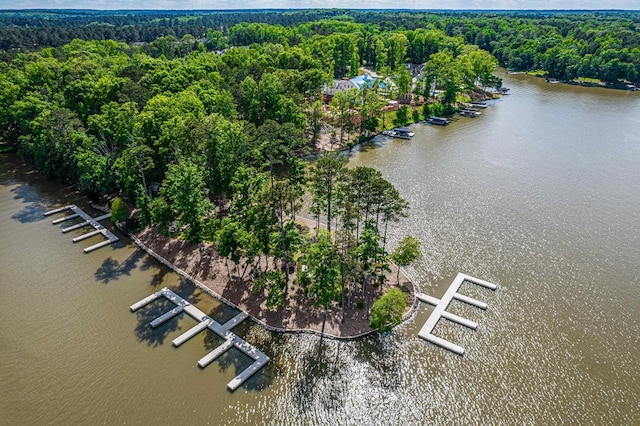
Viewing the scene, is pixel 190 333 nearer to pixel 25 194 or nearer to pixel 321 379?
pixel 321 379

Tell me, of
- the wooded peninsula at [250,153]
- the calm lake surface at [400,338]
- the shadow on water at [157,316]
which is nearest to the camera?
the calm lake surface at [400,338]

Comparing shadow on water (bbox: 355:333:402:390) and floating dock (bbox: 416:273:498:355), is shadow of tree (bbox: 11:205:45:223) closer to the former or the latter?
→ shadow on water (bbox: 355:333:402:390)

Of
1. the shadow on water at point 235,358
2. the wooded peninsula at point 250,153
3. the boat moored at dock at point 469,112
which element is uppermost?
the wooded peninsula at point 250,153

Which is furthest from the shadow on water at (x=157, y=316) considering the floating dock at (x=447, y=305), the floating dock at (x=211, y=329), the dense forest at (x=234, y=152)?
the floating dock at (x=447, y=305)

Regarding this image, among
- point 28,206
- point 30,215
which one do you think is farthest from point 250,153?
point 28,206

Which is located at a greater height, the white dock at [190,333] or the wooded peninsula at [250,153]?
the wooded peninsula at [250,153]

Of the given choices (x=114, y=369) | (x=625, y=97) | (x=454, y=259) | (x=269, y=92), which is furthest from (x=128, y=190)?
(x=625, y=97)

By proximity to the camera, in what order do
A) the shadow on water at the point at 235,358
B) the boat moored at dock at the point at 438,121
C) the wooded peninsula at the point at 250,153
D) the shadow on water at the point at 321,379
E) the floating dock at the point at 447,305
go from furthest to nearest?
the boat moored at dock at the point at 438,121 < the wooded peninsula at the point at 250,153 < the floating dock at the point at 447,305 < the shadow on water at the point at 235,358 < the shadow on water at the point at 321,379

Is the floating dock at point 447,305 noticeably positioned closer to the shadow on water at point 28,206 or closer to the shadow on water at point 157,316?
the shadow on water at point 157,316
